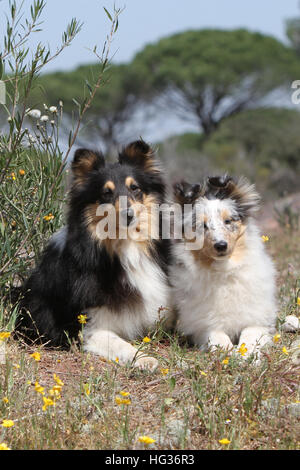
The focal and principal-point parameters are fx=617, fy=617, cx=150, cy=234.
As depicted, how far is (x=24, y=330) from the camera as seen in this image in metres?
5.07

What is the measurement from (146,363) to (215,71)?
27252 millimetres

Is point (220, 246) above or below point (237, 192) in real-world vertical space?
below

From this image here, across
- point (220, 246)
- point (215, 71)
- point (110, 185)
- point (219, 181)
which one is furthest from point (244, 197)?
point (215, 71)

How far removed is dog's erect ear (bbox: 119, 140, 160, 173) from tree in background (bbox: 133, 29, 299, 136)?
85.4 feet

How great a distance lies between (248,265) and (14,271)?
6.04ft

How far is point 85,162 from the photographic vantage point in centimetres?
464

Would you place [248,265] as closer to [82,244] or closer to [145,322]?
[145,322]

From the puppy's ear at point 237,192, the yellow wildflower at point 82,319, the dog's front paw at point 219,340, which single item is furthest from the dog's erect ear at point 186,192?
the yellow wildflower at point 82,319

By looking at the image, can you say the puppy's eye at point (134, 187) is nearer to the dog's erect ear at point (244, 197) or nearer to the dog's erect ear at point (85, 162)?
the dog's erect ear at point (85, 162)

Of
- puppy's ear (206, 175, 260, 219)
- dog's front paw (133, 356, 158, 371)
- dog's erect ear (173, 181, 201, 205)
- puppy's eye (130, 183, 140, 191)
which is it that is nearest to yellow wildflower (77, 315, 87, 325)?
dog's front paw (133, 356, 158, 371)

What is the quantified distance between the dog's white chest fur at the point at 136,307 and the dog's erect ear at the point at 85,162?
24.7 inches

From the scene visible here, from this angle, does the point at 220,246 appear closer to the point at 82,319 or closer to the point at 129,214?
the point at 129,214

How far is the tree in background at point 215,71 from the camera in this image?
29875 mm

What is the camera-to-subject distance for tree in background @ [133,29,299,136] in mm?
29875
